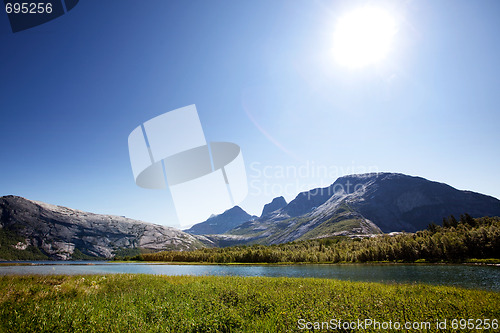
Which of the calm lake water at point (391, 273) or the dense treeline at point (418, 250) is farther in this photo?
the dense treeline at point (418, 250)

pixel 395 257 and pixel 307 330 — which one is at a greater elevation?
pixel 307 330

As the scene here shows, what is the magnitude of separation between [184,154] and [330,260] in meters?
116

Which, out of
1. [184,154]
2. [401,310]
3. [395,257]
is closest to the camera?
[401,310]

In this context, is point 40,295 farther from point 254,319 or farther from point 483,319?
point 483,319

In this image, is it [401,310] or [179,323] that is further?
[401,310]

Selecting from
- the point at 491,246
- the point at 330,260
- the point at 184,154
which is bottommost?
the point at 330,260

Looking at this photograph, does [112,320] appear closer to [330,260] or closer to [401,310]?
[401,310]

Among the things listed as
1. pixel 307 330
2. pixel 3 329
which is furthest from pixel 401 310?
pixel 3 329

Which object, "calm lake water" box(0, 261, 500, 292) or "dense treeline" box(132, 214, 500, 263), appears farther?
"dense treeline" box(132, 214, 500, 263)

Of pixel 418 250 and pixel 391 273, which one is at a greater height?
pixel 391 273

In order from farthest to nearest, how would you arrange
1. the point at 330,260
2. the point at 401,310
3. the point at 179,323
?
the point at 330,260 < the point at 401,310 < the point at 179,323

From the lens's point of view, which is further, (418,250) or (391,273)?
(418,250)

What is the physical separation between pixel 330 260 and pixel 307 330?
127031mm

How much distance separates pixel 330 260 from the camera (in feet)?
403
